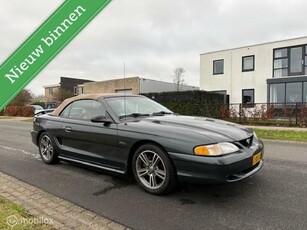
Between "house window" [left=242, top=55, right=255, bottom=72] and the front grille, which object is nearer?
the front grille

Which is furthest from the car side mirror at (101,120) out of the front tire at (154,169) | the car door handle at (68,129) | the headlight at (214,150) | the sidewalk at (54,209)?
the headlight at (214,150)

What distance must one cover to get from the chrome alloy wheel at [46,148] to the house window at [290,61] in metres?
21.7

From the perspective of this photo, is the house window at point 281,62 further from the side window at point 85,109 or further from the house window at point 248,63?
the side window at point 85,109

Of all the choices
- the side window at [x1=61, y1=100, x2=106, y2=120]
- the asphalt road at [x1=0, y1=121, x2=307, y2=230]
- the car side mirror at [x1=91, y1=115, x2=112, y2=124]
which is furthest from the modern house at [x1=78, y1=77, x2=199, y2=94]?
the car side mirror at [x1=91, y1=115, x2=112, y2=124]

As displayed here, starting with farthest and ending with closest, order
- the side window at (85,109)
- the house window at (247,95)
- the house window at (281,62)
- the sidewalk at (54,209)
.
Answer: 1. the house window at (247,95)
2. the house window at (281,62)
3. the side window at (85,109)
4. the sidewalk at (54,209)

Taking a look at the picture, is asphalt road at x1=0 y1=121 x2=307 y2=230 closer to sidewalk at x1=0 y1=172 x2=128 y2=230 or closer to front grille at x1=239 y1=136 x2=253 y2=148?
sidewalk at x1=0 y1=172 x2=128 y2=230

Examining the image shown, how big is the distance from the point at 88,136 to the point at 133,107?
3.04 feet

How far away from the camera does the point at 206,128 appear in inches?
169

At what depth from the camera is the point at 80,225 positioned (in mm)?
3441

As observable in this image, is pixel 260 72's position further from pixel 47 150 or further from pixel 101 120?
pixel 101 120

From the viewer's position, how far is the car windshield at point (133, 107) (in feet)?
16.5

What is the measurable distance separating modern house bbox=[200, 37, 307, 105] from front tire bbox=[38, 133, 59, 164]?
20.8m

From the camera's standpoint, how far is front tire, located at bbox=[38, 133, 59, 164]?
6156mm

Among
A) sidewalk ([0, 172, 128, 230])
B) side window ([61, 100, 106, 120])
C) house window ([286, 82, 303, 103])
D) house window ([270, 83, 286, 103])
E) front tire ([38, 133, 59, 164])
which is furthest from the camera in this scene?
house window ([270, 83, 286, 103])
